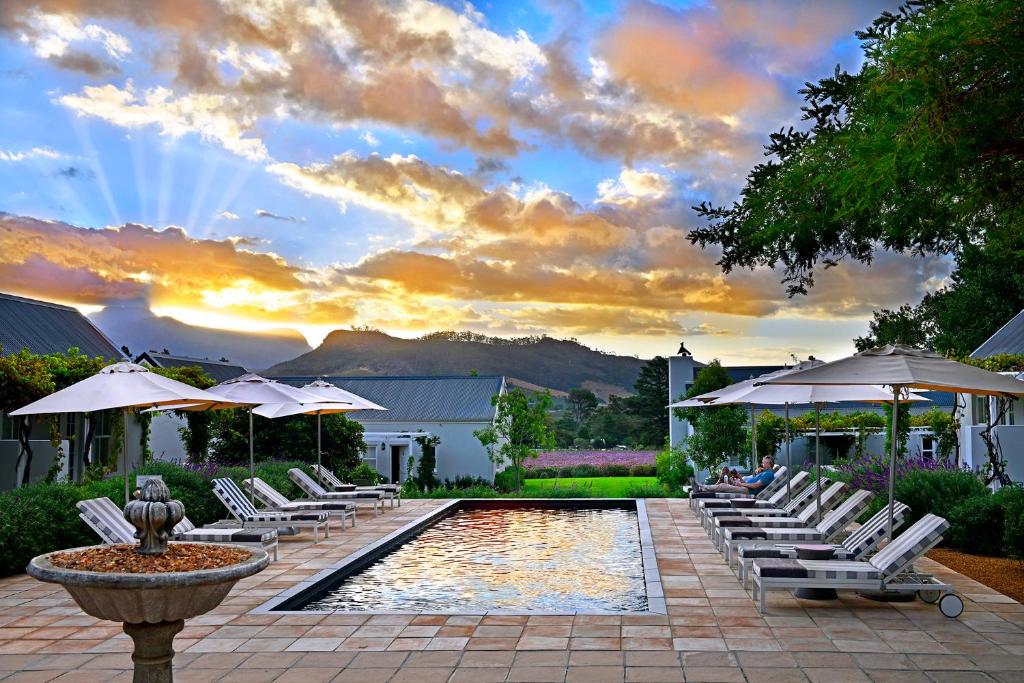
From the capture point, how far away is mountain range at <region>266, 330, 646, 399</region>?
266 ft

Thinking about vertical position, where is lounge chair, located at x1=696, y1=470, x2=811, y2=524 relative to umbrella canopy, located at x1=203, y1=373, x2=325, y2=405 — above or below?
below

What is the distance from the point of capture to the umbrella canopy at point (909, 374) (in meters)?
8.58

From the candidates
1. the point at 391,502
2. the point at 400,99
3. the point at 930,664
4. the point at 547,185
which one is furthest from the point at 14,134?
the point at 930,664

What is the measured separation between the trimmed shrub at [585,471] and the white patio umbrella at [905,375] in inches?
1190

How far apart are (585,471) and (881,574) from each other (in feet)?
103

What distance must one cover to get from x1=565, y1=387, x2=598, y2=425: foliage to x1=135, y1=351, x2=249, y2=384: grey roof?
41278 mm

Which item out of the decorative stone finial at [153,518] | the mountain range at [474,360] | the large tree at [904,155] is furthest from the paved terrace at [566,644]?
the mountain range at [474,360]

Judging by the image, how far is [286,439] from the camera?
82.6 feet

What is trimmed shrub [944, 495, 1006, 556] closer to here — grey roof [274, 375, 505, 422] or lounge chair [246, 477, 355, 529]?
lounge chair [246, 477, 355, 529]

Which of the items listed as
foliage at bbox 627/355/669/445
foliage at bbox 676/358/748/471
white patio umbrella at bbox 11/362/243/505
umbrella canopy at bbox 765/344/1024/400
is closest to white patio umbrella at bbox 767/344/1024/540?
umbrella canopy at bbox 765/344/1024/400

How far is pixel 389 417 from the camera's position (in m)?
40.9

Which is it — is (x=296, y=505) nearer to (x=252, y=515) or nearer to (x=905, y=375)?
(x=252, y=515)

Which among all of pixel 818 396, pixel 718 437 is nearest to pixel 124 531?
pixel 818 396

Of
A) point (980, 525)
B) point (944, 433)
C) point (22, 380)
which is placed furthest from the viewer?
point (944, 433)
